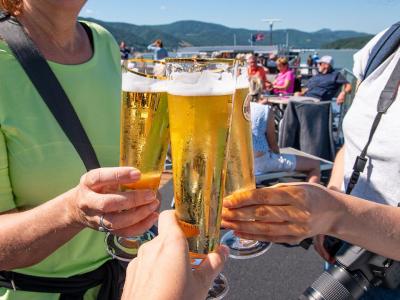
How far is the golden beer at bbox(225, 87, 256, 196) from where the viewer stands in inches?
34.7

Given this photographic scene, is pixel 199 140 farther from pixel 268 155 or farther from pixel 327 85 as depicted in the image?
pixel 327 85

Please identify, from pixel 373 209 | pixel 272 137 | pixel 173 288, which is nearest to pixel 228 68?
pixel 173 288

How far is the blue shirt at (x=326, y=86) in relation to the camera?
7.84 meters

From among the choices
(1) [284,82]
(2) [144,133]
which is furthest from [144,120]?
(1) [284,82]

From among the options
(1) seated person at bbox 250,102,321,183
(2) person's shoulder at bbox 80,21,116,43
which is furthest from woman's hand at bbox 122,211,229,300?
(1) seated person at bbox 250,102,321,183

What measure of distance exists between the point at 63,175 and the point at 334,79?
7.55 meters

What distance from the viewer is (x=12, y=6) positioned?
4.00 ft

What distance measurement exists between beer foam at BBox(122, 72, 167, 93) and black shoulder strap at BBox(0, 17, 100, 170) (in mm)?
361

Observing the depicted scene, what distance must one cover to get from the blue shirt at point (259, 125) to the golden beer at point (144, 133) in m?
3.47

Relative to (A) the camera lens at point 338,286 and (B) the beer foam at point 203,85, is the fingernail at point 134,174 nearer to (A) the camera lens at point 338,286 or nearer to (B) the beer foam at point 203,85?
(B) the beer foam at point 203,85

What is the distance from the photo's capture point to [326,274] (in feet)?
4.10

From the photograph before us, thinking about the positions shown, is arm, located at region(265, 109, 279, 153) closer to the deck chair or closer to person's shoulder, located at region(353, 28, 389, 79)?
the deck chair

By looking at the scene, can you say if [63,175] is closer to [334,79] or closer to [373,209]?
[373,209]

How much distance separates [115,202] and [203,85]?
0.30 metres
